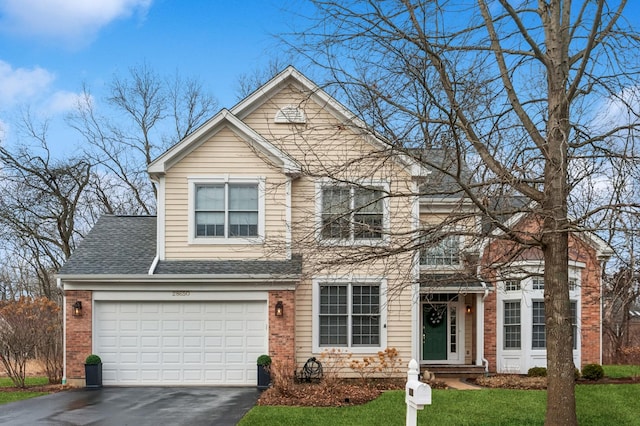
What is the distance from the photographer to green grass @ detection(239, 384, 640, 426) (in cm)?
1061

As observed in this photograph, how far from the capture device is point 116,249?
17047 millimetres

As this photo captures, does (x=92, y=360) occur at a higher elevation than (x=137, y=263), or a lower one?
lower

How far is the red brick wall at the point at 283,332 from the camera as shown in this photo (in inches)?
616

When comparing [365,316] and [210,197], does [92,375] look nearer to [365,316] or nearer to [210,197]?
[210,197]

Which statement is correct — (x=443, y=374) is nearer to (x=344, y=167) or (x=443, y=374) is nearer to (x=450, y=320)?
(x=450, y=320)

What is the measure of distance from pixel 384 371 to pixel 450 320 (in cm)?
375

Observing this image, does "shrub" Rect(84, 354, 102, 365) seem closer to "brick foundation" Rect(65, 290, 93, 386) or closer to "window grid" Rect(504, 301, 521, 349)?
"brick foundation" Rect(65, 290, 93, 386)

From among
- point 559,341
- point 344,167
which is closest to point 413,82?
point 344,167

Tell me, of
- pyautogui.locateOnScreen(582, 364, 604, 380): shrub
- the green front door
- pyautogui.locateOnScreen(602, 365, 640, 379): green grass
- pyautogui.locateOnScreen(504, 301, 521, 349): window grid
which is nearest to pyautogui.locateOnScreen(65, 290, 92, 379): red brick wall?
the green front door

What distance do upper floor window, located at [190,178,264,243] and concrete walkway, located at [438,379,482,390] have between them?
6.34 metres

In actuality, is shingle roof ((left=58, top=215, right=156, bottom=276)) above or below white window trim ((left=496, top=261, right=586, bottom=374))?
above

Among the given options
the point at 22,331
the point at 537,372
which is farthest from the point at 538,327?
the point at 22,331

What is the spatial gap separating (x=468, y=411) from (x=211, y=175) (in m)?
8.75

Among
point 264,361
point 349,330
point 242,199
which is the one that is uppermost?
point 242,199
